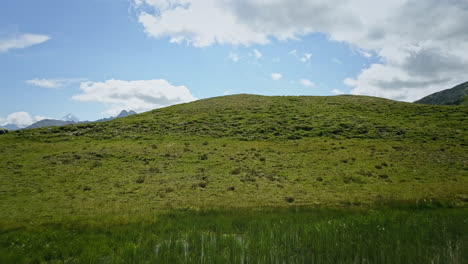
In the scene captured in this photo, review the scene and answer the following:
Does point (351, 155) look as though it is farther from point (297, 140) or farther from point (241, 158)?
point (241, 158)

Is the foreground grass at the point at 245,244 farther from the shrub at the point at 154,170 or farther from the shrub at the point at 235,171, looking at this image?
the shrub at the point at 154,170

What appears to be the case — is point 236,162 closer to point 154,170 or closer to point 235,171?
point 235,171

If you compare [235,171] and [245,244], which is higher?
[235,171]

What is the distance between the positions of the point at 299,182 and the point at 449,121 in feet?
171

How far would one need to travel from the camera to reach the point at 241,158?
4212 centimetres

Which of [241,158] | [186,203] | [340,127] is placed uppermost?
[340,127]

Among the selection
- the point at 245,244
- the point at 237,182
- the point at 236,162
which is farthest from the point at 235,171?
the point at 245,244

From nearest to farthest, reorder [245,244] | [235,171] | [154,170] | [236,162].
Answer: [245,244], [235,171], [154,170], [236,162]

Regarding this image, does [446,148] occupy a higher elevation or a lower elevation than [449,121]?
lower

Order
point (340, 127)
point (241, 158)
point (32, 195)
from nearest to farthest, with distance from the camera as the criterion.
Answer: point (32, 195) → point (241, 158) → point (340, 127)

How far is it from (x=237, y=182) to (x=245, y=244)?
70.3 ft

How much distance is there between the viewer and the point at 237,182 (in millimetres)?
31047

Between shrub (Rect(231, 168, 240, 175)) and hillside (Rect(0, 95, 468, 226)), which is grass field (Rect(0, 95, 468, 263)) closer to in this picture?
shrub (Rect(231, 168, 240, 175))

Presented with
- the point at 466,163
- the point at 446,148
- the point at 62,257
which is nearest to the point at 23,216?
the point at 62,257
